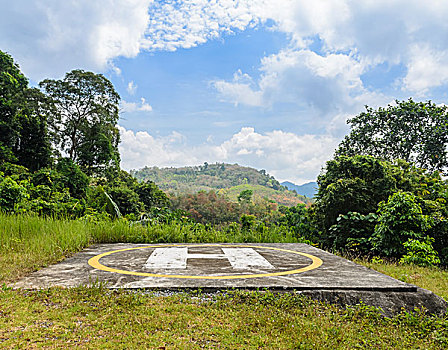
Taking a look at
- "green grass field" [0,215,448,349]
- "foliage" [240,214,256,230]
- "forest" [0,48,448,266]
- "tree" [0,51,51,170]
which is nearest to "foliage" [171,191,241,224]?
"forest" [0,48,448,266]

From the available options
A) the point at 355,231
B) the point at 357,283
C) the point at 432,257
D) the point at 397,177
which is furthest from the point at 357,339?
the point at 397,177

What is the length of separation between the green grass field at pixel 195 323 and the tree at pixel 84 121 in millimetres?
18127

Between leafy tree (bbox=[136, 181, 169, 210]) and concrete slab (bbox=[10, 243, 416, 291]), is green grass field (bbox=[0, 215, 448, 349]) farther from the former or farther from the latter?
leafy tree (bbox=[136, 181, 169, 210])

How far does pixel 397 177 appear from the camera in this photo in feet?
26.2

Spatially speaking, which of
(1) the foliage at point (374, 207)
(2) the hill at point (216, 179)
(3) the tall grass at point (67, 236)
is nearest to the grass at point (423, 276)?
(1) the foliage at point (374, 207)

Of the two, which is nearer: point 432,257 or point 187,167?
point 432,257

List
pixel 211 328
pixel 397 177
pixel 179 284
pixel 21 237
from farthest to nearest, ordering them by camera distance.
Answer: pixel 397 177
pixel 21 237
pixel 179 284
pixel 211 328

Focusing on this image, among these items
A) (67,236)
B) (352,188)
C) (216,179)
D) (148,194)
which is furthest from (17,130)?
(216,179)

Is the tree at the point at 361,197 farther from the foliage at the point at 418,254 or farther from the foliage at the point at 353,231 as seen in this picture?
the foliage at the point at 418,254

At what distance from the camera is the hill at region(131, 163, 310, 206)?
40634 millimetres

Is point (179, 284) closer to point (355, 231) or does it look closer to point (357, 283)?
point (357, 283)

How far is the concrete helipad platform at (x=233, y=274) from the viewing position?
3018 mm

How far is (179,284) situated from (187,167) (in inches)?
1814

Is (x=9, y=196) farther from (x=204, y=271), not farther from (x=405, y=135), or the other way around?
(x=405, y=135)
